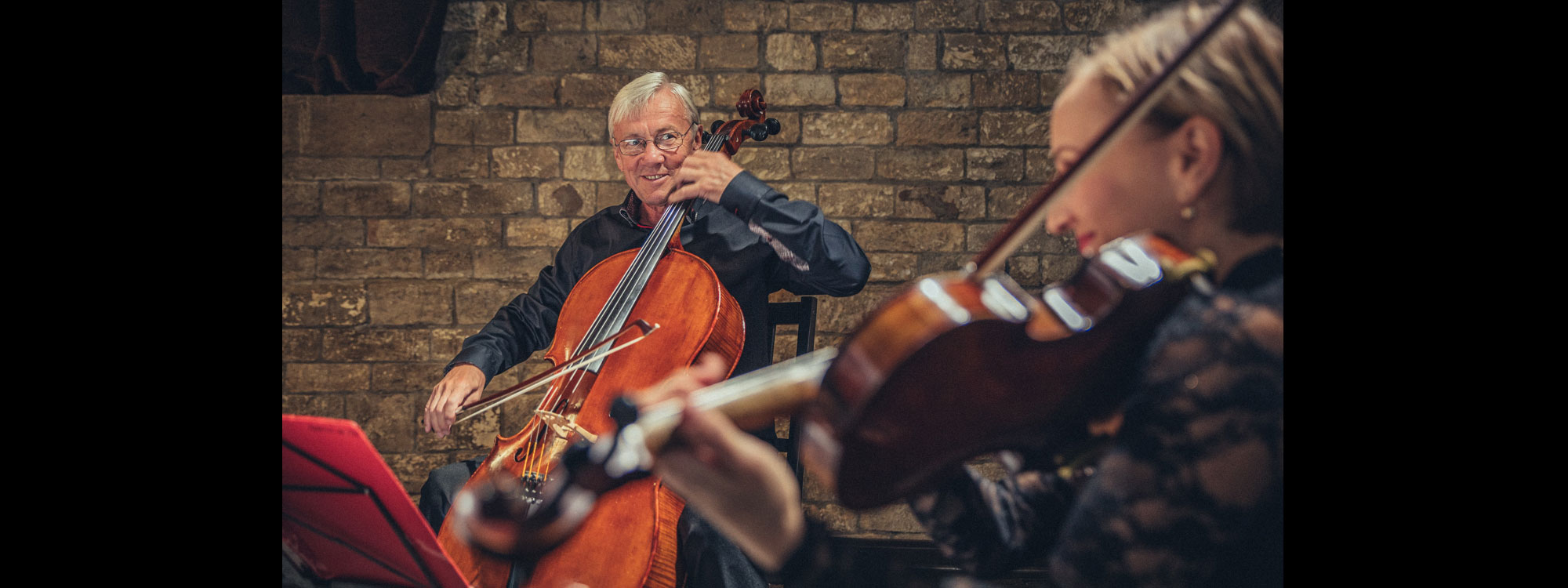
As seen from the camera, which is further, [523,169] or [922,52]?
[523,169]

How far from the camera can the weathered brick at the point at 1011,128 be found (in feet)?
6.49

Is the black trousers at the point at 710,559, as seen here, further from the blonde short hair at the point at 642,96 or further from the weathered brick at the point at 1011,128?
the weathered brick at the point at 1011,128

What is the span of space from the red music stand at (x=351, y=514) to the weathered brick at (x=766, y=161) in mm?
1342

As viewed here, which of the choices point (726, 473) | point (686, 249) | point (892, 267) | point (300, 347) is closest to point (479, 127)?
point (300, 347)

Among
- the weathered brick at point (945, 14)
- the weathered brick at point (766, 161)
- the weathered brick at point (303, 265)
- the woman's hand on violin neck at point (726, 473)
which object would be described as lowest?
the woman's hand on violin neck at point (726, 473)

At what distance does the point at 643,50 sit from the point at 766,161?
0.42m

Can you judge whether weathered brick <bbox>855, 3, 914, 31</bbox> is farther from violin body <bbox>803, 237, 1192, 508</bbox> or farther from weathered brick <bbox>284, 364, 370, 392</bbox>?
weathered brick <bbox>284, 364, 370, 392</bbox>

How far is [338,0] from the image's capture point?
2258mm

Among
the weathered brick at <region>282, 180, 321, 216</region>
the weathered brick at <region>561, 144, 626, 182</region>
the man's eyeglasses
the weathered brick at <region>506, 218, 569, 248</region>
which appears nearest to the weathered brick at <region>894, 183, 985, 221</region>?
the man's eyeglasses

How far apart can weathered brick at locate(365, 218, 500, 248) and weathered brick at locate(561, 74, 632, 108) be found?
0.37 metres

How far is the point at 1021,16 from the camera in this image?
199 cm

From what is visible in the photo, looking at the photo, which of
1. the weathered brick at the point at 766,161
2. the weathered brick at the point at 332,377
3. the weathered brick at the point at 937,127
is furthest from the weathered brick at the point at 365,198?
the weathered brick at the point at 937,127

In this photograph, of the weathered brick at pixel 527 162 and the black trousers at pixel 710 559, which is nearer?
the black trousers at pixel 710 559

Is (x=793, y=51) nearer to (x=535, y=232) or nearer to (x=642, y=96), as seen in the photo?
(x=642, y=96)
